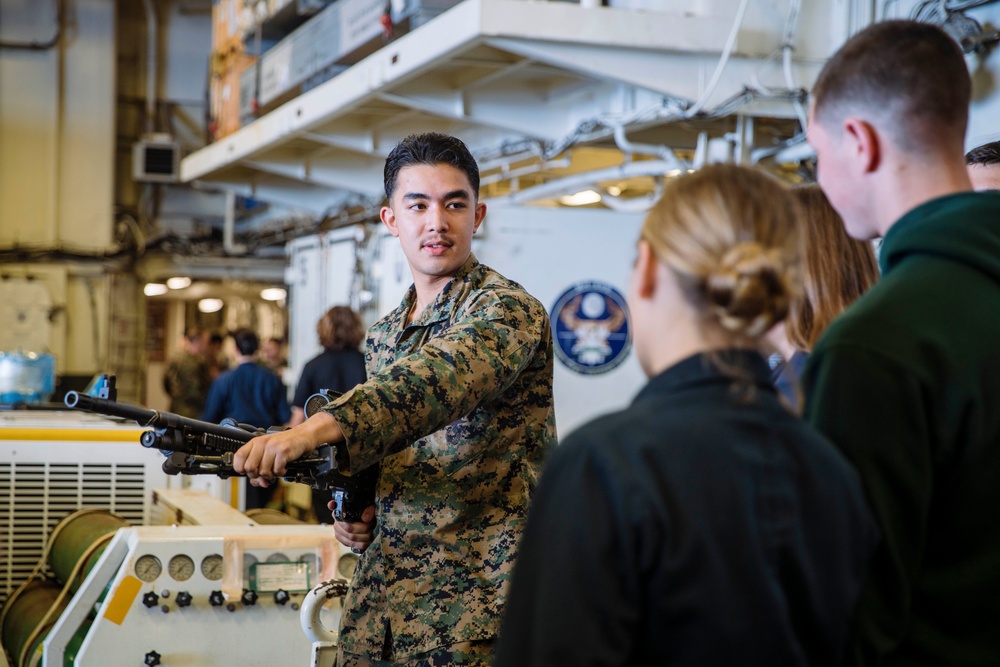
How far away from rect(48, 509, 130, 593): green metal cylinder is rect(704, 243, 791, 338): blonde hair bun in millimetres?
2736

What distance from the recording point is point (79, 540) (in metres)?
3.62

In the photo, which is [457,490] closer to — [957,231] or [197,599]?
[957,231]

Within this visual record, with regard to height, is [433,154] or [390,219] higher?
[433,154]

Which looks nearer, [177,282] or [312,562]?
[312,562]

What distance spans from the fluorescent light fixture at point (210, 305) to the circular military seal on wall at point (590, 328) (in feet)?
34.5

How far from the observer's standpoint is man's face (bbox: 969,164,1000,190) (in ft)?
8.79

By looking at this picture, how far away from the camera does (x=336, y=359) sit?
21.3ft

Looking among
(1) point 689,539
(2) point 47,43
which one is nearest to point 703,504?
(1) point 689,539

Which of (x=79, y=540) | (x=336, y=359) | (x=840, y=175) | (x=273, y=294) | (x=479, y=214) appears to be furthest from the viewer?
(x=273, y=294)

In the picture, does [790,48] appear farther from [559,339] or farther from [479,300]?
[479,300]

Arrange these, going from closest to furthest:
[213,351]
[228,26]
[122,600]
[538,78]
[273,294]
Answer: [122,600], [538,78], [228,26], [213,351], [273,294]

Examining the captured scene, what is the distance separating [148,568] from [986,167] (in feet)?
8.11

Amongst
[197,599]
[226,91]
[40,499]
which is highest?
[226,91]

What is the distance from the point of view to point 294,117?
732 centimetres
